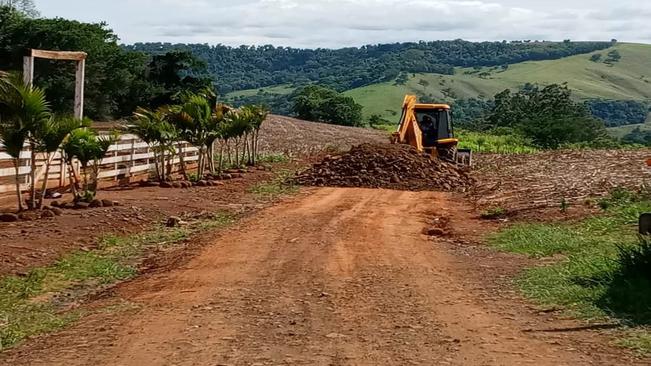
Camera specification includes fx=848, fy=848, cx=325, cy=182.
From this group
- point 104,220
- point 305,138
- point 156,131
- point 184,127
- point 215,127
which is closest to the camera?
point 104,220

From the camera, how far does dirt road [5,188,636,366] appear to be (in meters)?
7.04

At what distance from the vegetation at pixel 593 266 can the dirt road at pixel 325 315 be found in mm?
471

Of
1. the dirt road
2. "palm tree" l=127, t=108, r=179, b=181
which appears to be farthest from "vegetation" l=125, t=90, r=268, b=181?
the dirt road

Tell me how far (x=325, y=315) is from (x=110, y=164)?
15.4 meters

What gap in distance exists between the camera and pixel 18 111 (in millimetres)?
14664

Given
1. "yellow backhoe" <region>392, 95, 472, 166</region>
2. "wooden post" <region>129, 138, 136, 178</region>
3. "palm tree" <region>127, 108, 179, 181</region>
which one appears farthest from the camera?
"yellow backhoe" <region>392, 95, 472, 166</region>

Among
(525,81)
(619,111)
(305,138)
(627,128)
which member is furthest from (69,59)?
(525,81)

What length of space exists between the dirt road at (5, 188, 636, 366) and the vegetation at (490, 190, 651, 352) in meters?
0.47

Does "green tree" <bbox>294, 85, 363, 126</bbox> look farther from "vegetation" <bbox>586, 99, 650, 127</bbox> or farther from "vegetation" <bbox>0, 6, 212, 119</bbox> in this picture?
"vegetation" <bbox>586, 99, 650, 127</bbox>

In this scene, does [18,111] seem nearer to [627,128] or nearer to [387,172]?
[387,172]

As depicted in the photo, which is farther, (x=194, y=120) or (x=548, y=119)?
(x=548, y=119)

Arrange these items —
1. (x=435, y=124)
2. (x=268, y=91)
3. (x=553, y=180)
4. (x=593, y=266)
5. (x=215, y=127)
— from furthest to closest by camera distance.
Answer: (x=268, y=91)
(x=435, y=124)
(x=553, y=180)
(x=215, y=127)
(x=593, y=266)

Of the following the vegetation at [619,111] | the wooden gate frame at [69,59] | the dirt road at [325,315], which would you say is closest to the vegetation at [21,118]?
the wooden gate frame at [69,59]

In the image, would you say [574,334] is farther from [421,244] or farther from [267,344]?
[421,244]
